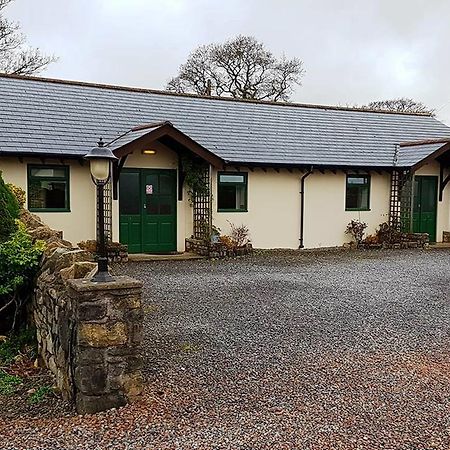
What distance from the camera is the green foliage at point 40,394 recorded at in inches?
170

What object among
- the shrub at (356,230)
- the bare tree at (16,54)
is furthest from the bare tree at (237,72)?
the shrub at (356,230)

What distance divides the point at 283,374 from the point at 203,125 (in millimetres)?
12282

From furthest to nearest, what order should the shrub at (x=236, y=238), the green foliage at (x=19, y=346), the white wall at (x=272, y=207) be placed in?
the shrub at (x=236, y=238) → the white wall at (x=272, y=207) → the green foliage at (x=19, y=346)

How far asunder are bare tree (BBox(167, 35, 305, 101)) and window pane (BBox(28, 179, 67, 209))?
65.0 feet

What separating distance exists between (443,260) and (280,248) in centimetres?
470

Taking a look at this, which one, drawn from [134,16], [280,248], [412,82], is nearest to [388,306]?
[280,248]

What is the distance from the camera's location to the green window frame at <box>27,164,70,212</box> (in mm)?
12703

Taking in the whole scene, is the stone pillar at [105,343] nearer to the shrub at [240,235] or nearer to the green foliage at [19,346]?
the green foliage at [19,346]

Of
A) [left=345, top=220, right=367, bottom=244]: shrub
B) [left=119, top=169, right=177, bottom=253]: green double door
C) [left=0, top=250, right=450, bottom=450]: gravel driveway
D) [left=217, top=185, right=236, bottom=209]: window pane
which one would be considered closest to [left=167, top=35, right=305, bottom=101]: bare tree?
[left=345, top=220, right=367, bottom=244]: shrub

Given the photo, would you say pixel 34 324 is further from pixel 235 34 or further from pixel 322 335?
pixel 235 34

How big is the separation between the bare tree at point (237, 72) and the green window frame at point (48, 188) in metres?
19.7

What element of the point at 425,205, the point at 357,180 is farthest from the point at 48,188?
the point at 425,205

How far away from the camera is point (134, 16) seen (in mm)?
17938

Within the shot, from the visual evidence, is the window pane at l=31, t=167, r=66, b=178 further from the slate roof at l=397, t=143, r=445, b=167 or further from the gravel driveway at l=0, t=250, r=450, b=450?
the slate roof at l=397, t=143, r=445, b=167
